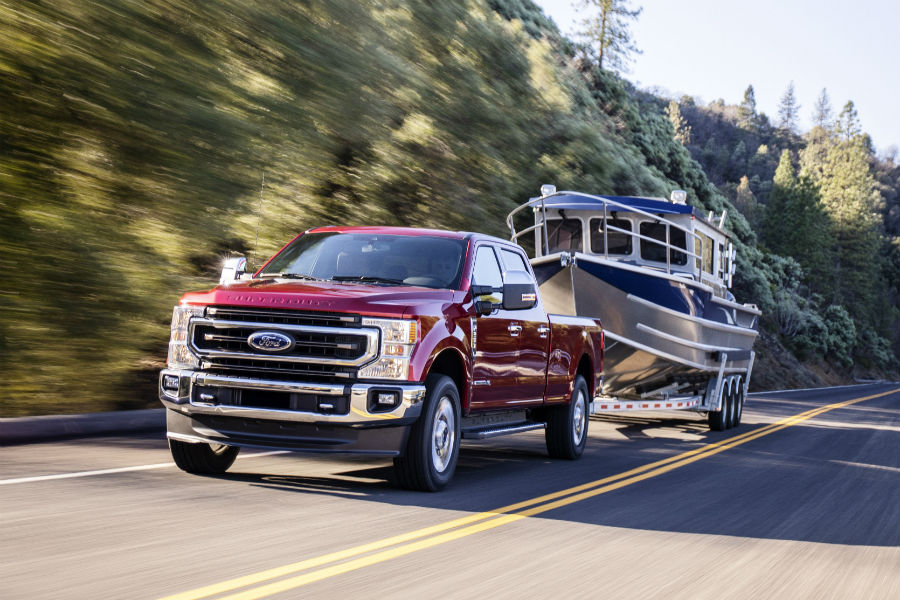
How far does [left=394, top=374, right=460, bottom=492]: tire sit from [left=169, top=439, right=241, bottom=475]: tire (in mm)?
1511

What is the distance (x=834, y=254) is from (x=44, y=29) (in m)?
105

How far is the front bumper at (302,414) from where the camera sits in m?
7.77

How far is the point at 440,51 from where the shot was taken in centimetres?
2205

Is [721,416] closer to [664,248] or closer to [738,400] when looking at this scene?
[738,400]

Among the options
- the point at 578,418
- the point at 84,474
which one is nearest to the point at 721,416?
the point at 578,418

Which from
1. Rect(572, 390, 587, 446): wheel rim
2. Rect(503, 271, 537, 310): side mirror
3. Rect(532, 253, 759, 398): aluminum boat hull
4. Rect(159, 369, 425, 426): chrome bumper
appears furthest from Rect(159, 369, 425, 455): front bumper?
Rect(532, 253, 759, 398): aluminum boat hull

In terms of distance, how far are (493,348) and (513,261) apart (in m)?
1.61

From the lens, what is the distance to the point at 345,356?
25.8 feet

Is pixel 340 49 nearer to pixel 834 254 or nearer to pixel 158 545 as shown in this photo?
pixel 158 545

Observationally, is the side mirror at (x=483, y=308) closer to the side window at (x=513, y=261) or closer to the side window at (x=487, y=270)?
the side window at (x=487, y=270)

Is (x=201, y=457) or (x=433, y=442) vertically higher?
(x=433, y=442)

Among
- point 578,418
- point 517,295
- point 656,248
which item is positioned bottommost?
point 578,418

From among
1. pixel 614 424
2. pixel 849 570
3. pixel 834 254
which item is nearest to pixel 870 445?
pixel 614 424

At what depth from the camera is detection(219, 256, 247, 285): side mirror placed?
891 cm
